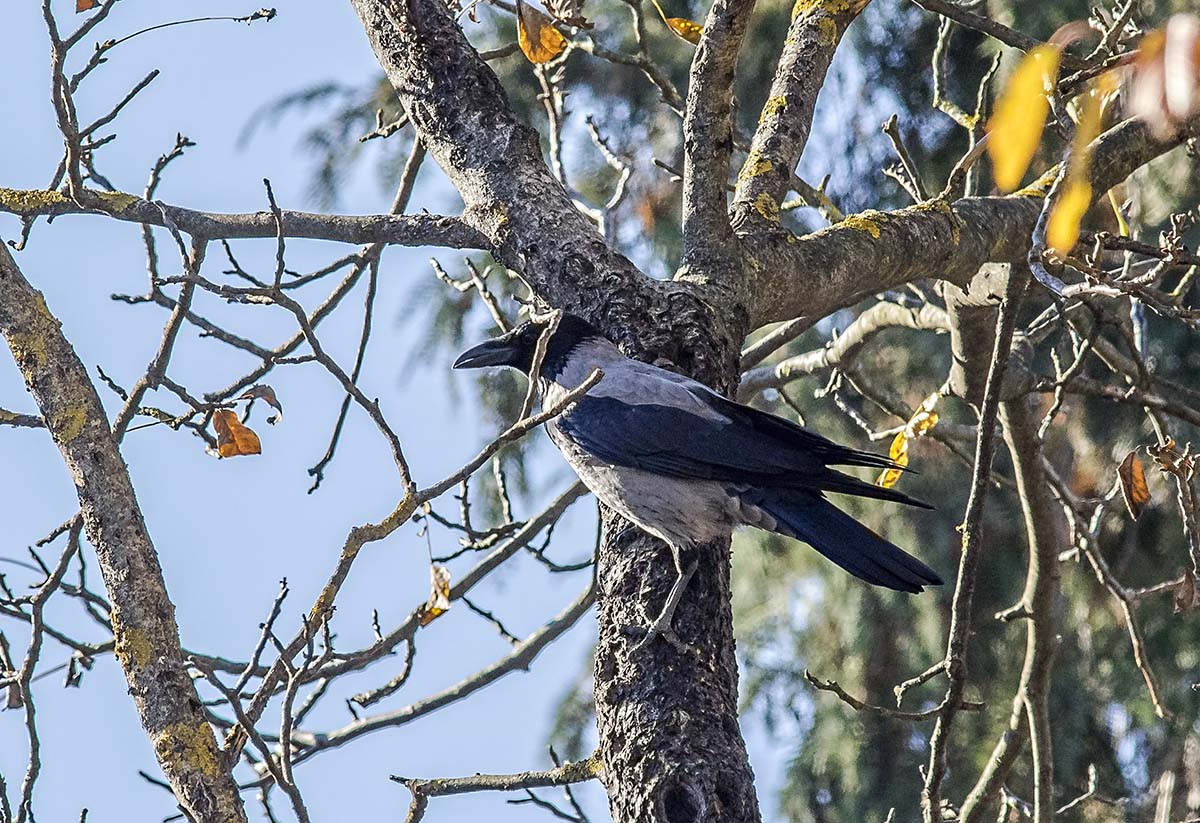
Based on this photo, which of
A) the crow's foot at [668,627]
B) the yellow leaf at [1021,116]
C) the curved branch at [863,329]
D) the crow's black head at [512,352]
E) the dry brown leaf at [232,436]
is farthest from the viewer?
the curved branch at [863,329]

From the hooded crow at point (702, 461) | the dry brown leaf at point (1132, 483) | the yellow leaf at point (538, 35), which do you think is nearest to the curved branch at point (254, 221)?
the hooded crow at point (702, 461)

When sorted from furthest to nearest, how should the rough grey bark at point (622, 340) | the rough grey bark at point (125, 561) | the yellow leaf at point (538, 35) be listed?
the yellow leaf at point (538, 35), the rough grey bark at point (622, 340), the rough grey bark at point (125, 561)

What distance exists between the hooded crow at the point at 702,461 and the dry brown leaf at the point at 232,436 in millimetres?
834

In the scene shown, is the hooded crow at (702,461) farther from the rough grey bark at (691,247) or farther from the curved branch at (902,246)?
the curved branch at (902,246)

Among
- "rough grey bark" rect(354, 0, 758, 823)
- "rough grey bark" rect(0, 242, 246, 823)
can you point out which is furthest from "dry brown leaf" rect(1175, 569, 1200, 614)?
"rough grey bark" rect(0, 242, 246, 823)

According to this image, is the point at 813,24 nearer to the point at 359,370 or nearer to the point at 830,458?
the point at 830,458

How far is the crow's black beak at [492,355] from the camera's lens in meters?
4.11

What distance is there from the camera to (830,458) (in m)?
3.48

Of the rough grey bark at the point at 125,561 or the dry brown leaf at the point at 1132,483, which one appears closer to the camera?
the rough grey bark at the point at 125,561

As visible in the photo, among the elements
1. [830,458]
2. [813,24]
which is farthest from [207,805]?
[813,24]

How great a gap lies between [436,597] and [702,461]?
2.68 feet

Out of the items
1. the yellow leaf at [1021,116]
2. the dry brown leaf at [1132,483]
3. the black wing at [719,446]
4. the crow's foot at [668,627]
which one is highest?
the black wing at [719,446]

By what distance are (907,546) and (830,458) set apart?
4.44m

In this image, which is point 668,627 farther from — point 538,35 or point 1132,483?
point 538,35
